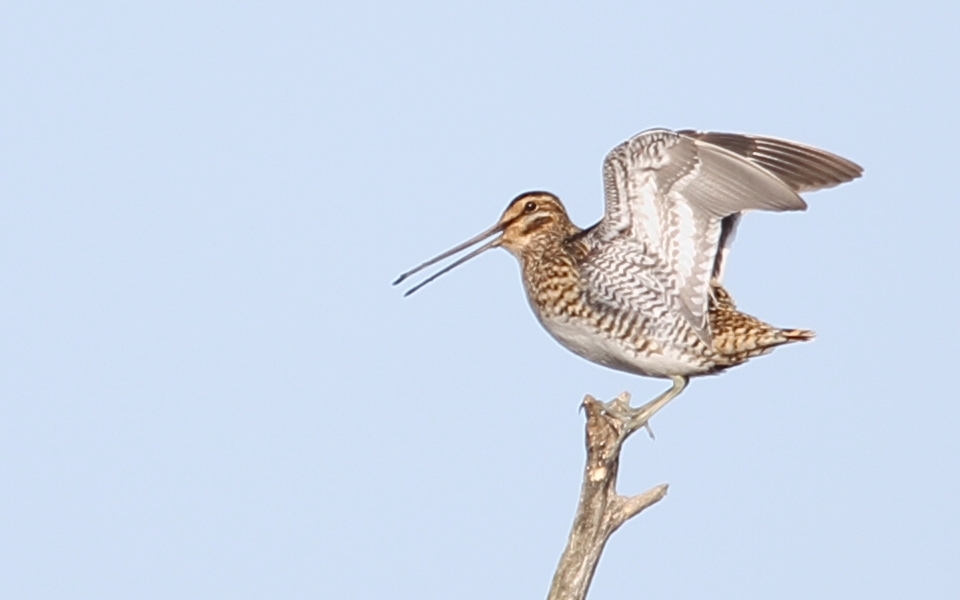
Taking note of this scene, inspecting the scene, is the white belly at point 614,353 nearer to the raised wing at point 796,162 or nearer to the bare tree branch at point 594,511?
the raised wing at point 796,162

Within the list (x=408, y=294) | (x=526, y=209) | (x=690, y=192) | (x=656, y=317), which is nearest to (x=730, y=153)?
(x=690, y=192)

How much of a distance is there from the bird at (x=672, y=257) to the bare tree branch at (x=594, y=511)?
0.51 meters

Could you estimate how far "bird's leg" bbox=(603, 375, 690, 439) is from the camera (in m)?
7.02

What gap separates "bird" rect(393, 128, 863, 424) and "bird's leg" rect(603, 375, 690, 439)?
0.03 feet

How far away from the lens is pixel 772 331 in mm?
7793

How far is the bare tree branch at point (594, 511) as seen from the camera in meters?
6.68

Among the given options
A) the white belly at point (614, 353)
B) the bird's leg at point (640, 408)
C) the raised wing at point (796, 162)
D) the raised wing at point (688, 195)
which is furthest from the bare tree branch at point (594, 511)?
the raised wing at point (796, 162)

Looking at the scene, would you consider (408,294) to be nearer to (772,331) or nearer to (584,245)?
(584,245)

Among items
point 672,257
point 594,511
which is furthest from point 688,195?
point 594,511

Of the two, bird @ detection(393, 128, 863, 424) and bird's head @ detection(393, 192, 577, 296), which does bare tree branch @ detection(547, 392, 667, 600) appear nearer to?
bird @ detection(393, 128, 863, 424)

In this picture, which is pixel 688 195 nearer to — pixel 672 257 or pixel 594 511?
pixel 672 257

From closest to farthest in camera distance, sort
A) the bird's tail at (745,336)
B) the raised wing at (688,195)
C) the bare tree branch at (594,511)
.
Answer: the bare tree branch at (594,511)
the raised wing at (688,195)
the bird's tail at (745,336)

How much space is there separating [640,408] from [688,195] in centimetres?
100

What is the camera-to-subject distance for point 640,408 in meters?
7.48
